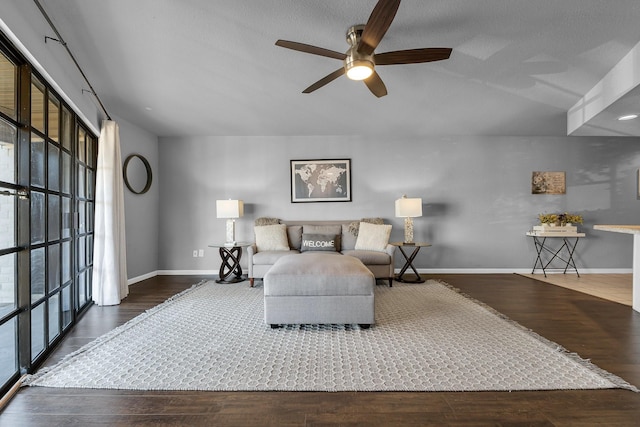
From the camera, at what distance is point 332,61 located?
3207 mm

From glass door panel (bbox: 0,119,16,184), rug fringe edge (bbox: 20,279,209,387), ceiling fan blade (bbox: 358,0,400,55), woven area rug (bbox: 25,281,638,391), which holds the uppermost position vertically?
ceiling fan blade (bbox: 358,0,400,55)

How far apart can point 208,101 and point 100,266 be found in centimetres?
236

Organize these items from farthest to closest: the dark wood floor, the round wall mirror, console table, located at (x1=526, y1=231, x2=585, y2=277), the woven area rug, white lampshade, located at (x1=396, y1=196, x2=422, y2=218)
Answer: console table, located at (x1=526, y1=231, x2=585, y2=277) < the round wall mirror < white lampshade, located at (x1=396, y1=196, x2=422, y2=218) < the woven area rug < the dark wood floor

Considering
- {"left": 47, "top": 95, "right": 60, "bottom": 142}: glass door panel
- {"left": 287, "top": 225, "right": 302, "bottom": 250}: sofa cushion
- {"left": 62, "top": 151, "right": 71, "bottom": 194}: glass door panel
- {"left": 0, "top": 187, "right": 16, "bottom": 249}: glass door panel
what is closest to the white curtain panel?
{"left": 62, "top": 151, "right": 71, "bottom": 194}: glass door panel

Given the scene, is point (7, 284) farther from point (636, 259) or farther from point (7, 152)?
point (636, 259)

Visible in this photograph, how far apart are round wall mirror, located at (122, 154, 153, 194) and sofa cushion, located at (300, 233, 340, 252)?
8.86 feet

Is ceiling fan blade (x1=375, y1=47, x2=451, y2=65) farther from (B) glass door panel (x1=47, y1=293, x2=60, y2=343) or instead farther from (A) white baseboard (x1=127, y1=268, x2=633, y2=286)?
(A) white baseboard (x1=127, y1=268, x2=633, y2=286)

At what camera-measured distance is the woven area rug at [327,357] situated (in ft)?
5.92

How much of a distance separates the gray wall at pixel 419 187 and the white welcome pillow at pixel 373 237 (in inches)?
24.7

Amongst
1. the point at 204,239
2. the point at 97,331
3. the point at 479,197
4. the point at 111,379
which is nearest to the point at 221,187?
the point at 204,239

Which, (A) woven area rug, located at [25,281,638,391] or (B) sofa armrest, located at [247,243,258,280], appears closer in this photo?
(A) woven area rug, located at [25,281,638,391]

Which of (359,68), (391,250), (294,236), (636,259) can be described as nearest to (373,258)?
(391,250)

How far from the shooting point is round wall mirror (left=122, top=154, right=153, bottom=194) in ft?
15.2

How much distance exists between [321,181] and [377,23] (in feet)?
11.0
